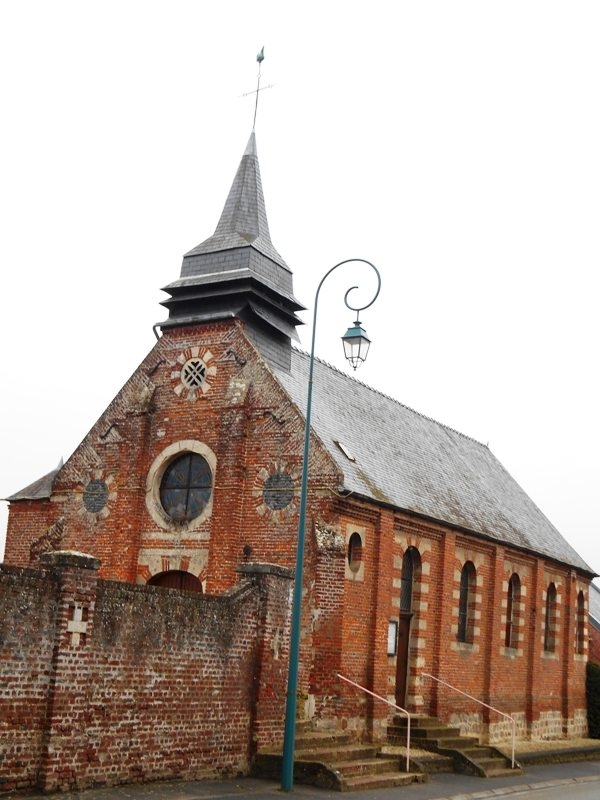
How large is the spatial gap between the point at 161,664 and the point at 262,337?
10308 millimetres

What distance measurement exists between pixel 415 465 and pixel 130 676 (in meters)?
13.7

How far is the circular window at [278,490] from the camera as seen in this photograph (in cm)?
2202

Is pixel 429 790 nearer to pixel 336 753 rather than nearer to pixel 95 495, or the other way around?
pixel 336 753

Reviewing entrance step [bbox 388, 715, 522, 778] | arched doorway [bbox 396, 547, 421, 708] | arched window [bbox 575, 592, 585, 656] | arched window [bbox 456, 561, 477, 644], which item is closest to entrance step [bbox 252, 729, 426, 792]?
entrance step [bbox 388, 715, 522, 778]

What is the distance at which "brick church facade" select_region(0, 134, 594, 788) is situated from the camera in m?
21.4

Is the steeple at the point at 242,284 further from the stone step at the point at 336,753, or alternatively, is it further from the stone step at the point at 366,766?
the stone step at the point at 366,766

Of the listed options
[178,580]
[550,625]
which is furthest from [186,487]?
[550,625]

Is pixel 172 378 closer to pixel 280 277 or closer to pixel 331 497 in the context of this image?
pixel 280 277

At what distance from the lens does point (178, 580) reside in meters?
23.3

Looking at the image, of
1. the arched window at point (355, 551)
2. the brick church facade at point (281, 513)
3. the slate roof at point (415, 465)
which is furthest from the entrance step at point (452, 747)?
the slate roof at point (415, 465)

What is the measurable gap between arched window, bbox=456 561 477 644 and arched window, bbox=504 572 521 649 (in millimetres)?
2345

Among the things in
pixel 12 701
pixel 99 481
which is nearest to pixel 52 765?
pixel 12 701

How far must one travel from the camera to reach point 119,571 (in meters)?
23.7

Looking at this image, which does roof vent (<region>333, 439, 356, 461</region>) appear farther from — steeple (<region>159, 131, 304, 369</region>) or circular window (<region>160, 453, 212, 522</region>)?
circular window (<region>160, 453, 212, 522</region>)
